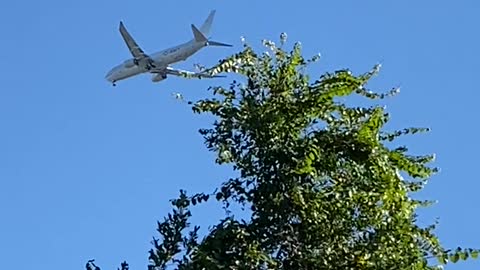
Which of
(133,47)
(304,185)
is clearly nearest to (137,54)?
(133,47)

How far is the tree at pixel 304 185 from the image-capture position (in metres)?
6.94

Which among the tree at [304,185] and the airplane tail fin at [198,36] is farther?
the airplane tail fin at [198,36]

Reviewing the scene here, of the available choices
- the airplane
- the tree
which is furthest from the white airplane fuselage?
the tree

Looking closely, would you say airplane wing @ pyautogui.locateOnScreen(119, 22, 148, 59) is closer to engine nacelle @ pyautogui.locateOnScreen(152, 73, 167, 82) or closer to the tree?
engine nacelle @ pyautogui.locateOnScreen(152, 73, 167, 82)

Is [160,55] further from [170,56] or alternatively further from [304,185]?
[304,185]

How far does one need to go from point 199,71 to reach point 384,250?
2.04m

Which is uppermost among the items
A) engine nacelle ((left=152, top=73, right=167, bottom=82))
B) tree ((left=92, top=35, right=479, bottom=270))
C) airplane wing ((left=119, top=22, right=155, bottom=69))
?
airplane wing ((left=119, top=22, right=155, bottom=69))

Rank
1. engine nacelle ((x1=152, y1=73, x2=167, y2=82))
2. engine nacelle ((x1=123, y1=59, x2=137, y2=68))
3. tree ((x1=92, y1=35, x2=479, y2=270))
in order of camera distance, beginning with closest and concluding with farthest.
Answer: tree ((x1=92, y1=35, x2=479, y2=270)), engine nacelle ((x1=152, y1=73, x2=167, y2=82)), engine nacelle ((x1=123, y1=59, x2=137, y2=68))

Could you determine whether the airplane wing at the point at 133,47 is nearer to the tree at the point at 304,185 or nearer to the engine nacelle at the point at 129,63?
the engine nacelle at the point at 129,63

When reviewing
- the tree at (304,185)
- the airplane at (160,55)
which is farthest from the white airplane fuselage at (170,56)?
the tree at (304,185)

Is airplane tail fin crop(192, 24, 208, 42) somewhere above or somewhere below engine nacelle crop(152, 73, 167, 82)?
above

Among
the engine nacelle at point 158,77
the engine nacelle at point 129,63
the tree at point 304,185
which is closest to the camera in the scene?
the tree at point 304,185

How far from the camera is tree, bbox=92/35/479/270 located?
6.94 meters

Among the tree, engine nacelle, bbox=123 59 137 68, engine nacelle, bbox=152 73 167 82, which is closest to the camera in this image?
the tree
